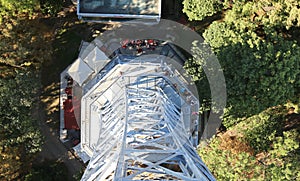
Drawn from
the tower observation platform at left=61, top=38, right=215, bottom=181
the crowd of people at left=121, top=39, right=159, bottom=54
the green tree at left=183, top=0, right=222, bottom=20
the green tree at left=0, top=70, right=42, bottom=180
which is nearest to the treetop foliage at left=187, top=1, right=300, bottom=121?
the green tree at left=183, top=0, right=222, bottom=20

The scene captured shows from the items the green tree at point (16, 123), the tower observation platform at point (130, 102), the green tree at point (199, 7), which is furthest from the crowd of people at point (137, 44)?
the green tree at point (16, 123)

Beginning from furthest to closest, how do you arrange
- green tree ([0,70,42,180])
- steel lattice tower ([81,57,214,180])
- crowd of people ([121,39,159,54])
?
crowd of people ([121,39,159,54]) < green tree ([0,70,42,180]) < steel lattice tower ([81,57,214,180])

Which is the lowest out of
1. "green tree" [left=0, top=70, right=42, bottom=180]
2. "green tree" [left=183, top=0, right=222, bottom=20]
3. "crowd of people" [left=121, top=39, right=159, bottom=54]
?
"green tree" [left=0, top=70, right=42, bottom=180]

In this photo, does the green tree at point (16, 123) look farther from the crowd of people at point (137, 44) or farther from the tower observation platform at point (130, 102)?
the crowd of people at point (137, 44)

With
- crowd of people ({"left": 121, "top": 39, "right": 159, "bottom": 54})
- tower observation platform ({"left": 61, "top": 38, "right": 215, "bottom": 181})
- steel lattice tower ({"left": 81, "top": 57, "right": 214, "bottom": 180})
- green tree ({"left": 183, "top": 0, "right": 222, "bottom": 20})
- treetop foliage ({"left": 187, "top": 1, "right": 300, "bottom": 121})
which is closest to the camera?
steel lattice tower ({"left": 81, "top": 57, "right": 214, "bottom": 180})

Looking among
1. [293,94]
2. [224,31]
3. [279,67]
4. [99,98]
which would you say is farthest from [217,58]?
[99,98]

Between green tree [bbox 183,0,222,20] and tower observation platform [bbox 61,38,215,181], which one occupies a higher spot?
green tree [bbox 183,0,222,20]

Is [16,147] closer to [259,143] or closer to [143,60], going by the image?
[143,60]

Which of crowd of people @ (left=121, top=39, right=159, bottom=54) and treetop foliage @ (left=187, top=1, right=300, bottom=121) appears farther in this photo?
crowd of people @ (left=121, top=39, right=159, bottom=54)

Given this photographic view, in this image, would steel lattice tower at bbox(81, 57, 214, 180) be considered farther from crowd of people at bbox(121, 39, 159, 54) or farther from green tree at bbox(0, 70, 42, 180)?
green tree at bbox(0, 70, 42, 180)
